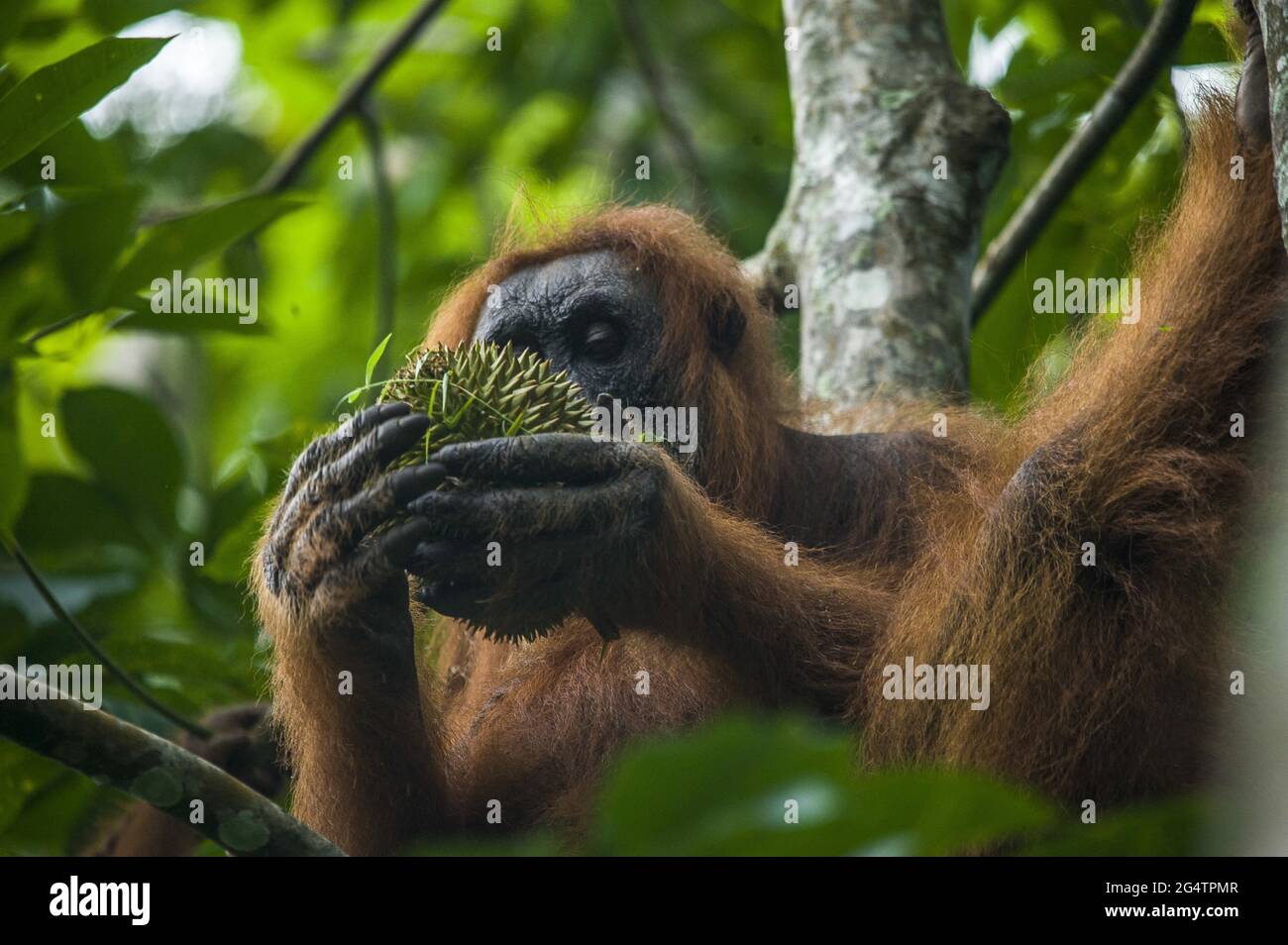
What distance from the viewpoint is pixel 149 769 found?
2.78 m

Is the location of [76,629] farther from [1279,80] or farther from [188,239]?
[1279,80]

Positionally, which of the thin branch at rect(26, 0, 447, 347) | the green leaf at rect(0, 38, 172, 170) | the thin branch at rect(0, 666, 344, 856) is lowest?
the thin branch at rect(0, 666, 344, 856)

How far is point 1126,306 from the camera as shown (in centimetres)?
366

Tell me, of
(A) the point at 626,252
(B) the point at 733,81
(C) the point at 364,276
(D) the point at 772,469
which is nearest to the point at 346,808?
(D) the point at 772,469

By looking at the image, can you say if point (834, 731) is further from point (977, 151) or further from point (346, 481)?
point (977, 151)

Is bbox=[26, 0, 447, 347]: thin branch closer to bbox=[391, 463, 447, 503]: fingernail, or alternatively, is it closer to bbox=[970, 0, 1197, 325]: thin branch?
bbox=[970, 0, 1197, 325]: thin branch

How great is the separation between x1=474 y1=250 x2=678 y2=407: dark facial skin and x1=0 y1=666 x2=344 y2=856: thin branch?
2.00 meters

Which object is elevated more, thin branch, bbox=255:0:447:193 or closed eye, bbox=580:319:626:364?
thin branch, bbox=255:0:447:193

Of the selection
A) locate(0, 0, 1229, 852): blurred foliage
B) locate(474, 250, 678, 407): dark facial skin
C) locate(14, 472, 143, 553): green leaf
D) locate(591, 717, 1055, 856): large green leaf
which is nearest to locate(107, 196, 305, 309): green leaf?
locate(0, 0, 1229, 852): blurred foliage

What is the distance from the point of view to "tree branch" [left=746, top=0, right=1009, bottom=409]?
16.7ft

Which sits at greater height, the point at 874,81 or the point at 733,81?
the point at 733,81

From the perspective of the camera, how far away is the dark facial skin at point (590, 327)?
14.8 feet
